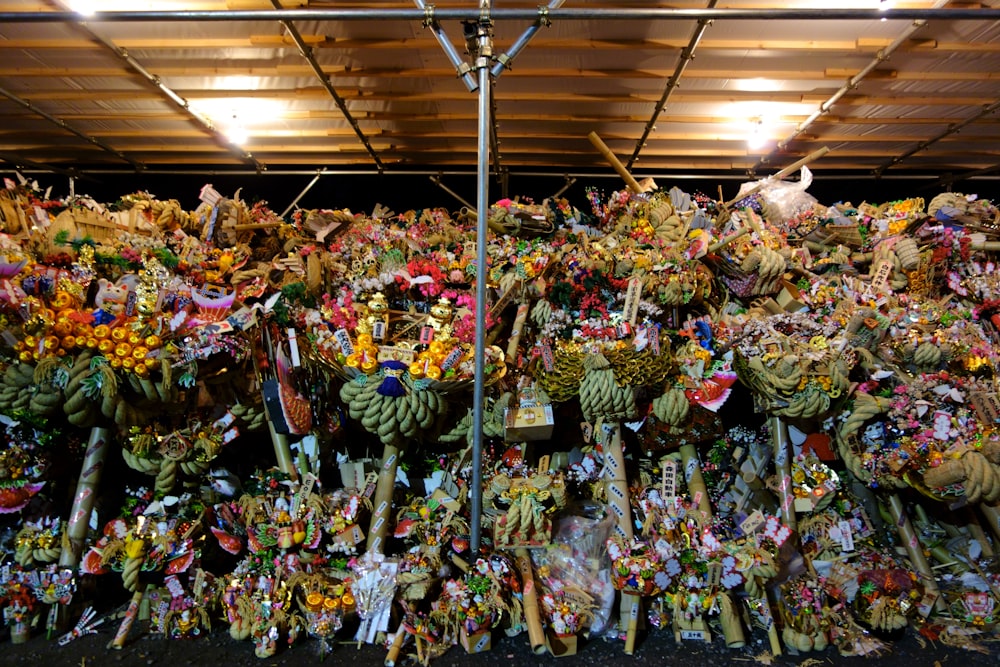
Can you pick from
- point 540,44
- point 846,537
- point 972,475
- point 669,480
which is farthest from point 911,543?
point 540,44

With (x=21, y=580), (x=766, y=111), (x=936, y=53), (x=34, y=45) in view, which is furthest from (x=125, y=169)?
(x=936, y=53)

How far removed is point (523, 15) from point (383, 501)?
6.23 ft

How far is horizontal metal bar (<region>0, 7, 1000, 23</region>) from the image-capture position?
1.90 metres

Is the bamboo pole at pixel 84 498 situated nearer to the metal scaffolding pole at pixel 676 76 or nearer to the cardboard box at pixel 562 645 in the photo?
the cardboard box at pixel 562 645

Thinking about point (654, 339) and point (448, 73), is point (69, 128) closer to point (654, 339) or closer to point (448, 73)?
point (448, 73)

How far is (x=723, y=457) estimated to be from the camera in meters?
2.77

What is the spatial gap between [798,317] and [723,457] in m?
0.74

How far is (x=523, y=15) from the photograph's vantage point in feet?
6.34

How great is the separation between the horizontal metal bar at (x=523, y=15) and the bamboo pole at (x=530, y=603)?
6.57ft

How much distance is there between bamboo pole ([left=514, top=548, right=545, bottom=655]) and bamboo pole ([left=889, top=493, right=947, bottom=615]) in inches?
66.3

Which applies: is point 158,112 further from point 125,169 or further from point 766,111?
point 766,111

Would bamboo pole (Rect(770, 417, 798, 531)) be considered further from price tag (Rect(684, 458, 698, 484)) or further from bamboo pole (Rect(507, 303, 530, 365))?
bamboo pole (Rect(507, 303, 530, 365))

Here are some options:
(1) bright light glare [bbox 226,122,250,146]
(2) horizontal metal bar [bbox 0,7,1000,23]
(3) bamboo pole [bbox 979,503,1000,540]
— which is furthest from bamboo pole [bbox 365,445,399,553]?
(3) bamboo pole [bbox 979,503,1000,540]

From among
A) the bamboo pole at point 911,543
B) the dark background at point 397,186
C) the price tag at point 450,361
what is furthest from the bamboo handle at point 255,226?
the bamboo pole at point 911,543
